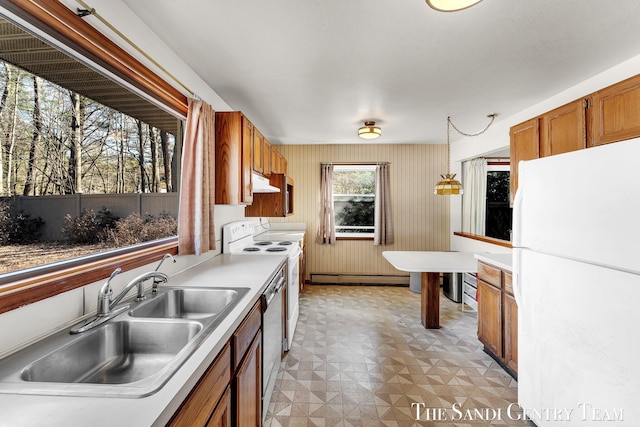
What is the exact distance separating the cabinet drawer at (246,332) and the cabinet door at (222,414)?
13 centimetres

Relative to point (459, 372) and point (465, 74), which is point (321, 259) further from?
point (465, 74)

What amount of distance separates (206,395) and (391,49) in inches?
85.0

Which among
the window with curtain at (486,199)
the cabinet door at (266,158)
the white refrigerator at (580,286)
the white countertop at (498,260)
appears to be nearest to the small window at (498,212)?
the window with curtain at (486,199)

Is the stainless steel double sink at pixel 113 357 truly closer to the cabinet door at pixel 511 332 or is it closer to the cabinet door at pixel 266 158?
the cabinet door at pixel 266 158

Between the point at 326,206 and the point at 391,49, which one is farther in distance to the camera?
the point at 326,206

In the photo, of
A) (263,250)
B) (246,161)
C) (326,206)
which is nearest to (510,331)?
(263,250)

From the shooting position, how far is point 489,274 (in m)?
2.48

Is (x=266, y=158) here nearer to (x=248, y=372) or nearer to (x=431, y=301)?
(x=248, y=372)

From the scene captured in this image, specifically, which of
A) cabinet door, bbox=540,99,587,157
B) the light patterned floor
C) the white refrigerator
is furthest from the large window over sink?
cabinet door, bbox=540,99,587,157

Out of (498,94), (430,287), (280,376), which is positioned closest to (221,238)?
(280,376)

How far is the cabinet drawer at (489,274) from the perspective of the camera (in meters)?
2.35

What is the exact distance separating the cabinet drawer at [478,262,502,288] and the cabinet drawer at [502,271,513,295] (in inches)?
2.5

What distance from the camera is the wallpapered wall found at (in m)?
4.80

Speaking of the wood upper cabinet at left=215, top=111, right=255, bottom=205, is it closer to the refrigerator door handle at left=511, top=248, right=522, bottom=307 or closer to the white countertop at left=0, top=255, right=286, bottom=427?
the white countertop at left=0, top=255, right=286, bottom=427
